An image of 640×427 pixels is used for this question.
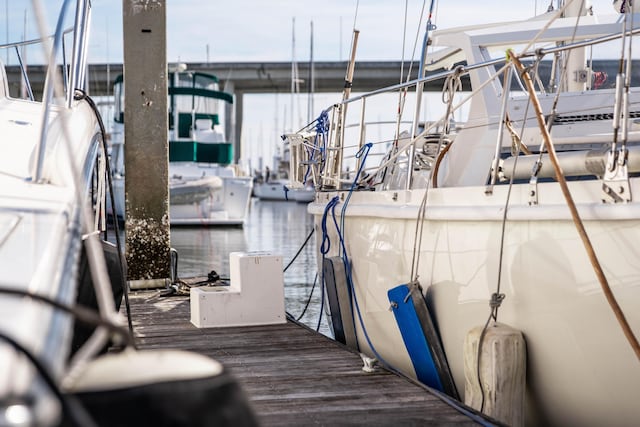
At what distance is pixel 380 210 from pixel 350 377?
1.21 m

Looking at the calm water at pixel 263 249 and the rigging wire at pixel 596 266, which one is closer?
the rigging wire at pixel 596 266

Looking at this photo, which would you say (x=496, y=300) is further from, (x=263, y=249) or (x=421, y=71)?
(x=263, y=249)

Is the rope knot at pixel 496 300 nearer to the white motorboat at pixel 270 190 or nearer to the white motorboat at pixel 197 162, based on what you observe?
the white motorboat at pixel 197 162

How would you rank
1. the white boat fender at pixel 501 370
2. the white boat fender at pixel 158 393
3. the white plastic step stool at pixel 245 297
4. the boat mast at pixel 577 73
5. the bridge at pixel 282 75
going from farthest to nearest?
the bridge at pixel 282 75
the white plastic step stool at pixel 245 297
the boat mast at pixel 577 73
the white boat fender at pixel 501 370
the white boat fender at pixel 158 393

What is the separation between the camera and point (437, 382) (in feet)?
17.5

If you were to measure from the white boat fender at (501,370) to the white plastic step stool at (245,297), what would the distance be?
2415 mm

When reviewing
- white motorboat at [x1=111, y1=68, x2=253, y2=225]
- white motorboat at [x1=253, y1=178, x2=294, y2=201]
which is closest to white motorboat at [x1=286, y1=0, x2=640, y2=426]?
white motorboat at [x1=111, y1=68, x2=253, y2=225]

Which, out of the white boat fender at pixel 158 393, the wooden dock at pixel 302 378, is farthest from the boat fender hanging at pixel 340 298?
the white boat fender at pixel 158 393

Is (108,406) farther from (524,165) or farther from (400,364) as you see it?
(400,364)

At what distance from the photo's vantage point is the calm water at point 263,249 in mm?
11137

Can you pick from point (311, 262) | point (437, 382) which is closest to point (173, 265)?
point (437, 382)

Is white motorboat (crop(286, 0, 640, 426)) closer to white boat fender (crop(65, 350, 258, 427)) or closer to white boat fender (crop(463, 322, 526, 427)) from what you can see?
white boat fender (crop(463, 322, 526, 427))

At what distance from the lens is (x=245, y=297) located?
6.71 meters

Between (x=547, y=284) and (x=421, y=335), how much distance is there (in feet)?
3.66
